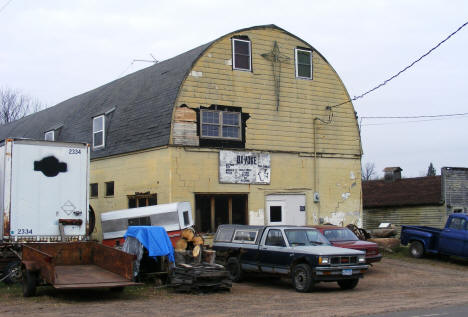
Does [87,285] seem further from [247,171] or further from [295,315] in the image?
[247,171]

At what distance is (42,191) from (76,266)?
2362 mm

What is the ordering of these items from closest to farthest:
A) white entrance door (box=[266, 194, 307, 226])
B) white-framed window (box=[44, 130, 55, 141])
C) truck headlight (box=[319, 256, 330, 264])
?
1. truck headlight (box=[319, 256, 330, 264])
2. white entrance door (box=[266, 194, 307, 226])
3. white-framed window (box=[44, 130, 55, 141])

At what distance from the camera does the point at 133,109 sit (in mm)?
25609

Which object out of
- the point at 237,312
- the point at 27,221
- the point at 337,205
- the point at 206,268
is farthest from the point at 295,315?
the point at 337,205

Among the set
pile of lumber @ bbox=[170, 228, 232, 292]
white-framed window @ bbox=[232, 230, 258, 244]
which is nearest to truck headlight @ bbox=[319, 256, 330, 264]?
pile of lumber @ bbox=[170, 228, 232, 292]

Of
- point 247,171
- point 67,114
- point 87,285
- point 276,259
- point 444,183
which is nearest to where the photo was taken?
point 87,285

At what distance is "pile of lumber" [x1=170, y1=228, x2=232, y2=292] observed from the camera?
1620 centimetres

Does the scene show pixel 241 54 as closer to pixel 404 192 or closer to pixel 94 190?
pixel 94 190

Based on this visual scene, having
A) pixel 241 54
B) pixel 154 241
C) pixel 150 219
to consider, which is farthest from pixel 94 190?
pixel 154 241

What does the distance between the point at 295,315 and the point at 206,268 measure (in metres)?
4.35

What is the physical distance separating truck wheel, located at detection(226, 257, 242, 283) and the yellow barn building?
13.6ft

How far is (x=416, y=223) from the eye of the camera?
37.7m

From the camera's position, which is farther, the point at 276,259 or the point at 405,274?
the point at 405,274

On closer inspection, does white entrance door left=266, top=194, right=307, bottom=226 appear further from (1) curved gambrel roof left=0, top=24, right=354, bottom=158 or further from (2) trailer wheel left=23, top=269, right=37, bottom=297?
(2) trailer wheel left=23, top=269, right=37, bottom=297
